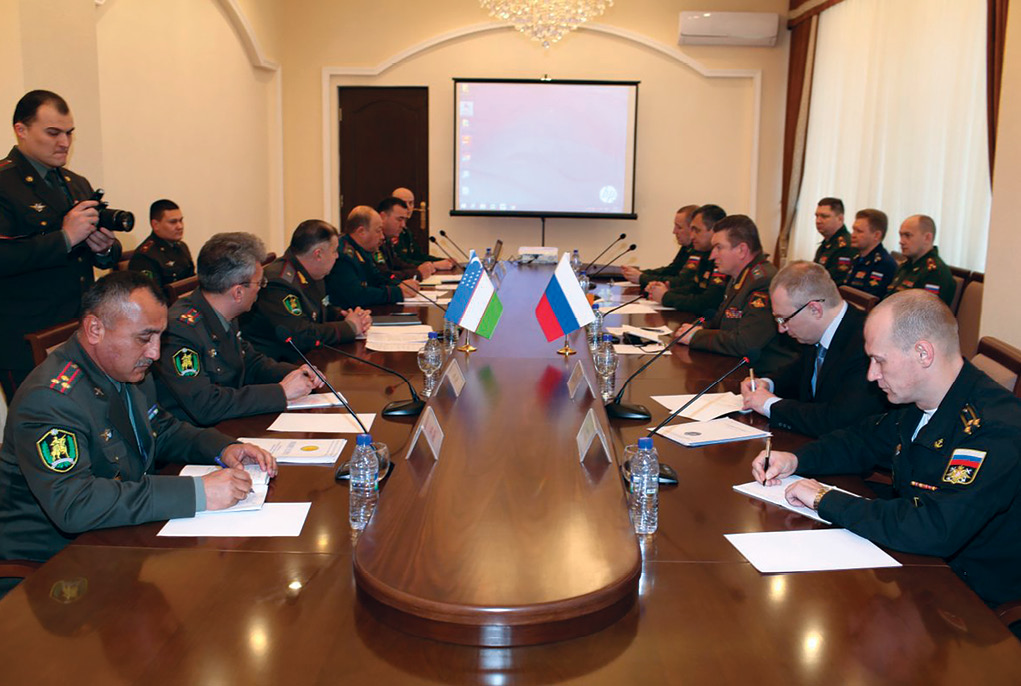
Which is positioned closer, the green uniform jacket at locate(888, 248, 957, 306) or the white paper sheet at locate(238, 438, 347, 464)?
the white paper sheet at locate(238, 438, 347, 464)

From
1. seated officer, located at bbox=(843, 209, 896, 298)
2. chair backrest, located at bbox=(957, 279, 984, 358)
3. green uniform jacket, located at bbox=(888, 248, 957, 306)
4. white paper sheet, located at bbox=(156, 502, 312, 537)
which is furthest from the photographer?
seated officer, located at bbox=(843, 209, 896, 298)

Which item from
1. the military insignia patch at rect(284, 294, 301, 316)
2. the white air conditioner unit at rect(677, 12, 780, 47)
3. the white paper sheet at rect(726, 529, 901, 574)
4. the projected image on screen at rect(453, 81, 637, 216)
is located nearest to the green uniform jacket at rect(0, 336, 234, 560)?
the white paper sheet at rect(726, 529, 901, 574)

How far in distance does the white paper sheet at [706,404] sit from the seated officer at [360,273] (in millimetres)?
2463

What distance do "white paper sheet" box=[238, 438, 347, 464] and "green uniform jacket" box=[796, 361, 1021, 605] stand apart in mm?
1139

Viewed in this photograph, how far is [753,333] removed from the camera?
369 centimetres

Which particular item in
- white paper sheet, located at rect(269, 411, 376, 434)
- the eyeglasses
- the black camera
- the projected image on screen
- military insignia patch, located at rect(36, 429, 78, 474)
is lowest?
white paper sheet, located at rect(269, 411, 376, 434)

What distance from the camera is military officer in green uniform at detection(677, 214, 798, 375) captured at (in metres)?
3.70

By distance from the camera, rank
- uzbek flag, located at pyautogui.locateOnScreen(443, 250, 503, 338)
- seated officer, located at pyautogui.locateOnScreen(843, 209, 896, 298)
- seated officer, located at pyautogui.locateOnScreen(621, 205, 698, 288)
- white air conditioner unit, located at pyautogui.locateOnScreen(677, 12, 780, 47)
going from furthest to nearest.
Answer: white air conditioner unit, located at pyautogui.locateOnScreen(677, 12, 780, 47) → seated officer, located at pyautogui.locateOnScreen(621, 205, 698, 288) → seated officer, located at pyautogui.locateOnScreen(843, 209, 896, 298) → uzbek flag, located at pyautogui.locateOnScreen(443, 250, 503, 338)

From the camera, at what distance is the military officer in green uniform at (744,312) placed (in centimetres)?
370

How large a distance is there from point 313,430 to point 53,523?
2.44 ft

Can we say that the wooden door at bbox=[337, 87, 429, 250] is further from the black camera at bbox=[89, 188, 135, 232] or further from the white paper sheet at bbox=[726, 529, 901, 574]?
the white paper sheet at bbox=[726, 529, 901, 574]

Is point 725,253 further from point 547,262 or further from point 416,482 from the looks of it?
point 547,262

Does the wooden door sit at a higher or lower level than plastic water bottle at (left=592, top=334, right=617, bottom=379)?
higher

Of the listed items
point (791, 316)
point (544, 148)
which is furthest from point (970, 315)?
point (544, 148)
